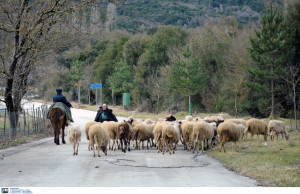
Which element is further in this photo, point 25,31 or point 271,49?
point 271,49

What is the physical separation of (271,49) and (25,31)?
967 inches

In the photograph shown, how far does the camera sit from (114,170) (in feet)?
40.1

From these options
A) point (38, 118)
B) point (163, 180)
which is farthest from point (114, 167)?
point (38, 118)

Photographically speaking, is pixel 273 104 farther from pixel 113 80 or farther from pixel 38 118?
pixel 113 80

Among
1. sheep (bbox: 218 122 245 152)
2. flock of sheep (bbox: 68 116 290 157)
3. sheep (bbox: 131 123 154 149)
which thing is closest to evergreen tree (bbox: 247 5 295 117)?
flock of sheep (bbox: 68 116 290 157)

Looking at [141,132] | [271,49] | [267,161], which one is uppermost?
[271,49]

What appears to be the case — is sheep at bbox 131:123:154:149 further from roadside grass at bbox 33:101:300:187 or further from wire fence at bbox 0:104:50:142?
wire fence at bbox 0:104:50:142

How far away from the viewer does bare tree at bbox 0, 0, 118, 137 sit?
1902 centimetres

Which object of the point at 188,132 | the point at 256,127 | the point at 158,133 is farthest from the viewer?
the point at 256,127

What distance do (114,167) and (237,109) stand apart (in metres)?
32.5

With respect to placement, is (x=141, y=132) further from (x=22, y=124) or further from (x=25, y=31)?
(x=22, y=124)

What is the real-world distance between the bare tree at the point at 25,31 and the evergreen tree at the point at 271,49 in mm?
19894

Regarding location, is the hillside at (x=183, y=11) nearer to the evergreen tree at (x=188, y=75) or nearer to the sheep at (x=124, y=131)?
the evergreen tree at (x=188, y=75)

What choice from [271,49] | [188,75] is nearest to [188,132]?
[271,49]
